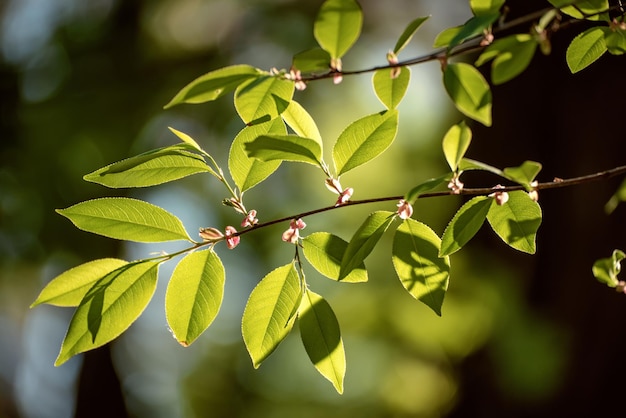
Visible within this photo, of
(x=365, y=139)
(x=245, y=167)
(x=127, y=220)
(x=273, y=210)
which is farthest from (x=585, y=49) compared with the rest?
(x=273, y=210)

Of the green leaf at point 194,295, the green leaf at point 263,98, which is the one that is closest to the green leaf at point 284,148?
the green leaf at point 263,98

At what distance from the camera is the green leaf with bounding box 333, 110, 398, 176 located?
58 centimetres

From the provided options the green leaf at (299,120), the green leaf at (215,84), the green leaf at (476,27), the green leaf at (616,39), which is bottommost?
the green leaf at (299,120)

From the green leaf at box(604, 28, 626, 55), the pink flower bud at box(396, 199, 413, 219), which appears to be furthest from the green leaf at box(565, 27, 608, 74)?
the pink flower bud at box(396, 199, 413, 219)

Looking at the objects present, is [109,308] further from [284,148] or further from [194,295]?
[284,148]

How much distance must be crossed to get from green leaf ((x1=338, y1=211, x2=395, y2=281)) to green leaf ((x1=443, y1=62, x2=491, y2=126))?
0.14m

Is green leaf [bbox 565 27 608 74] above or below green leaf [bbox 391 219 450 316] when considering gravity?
above

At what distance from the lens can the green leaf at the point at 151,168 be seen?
545 mm

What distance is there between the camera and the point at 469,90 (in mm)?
459

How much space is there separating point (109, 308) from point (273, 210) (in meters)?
3.45

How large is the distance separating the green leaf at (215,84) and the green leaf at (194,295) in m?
0.17

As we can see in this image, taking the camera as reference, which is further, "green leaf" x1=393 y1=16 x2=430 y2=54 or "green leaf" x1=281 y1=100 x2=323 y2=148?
"green leaf" x1=281 y1=100 x2=323 y2=148

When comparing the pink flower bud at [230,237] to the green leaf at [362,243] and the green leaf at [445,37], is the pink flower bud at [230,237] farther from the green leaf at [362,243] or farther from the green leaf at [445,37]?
the green leaf at [445,37]

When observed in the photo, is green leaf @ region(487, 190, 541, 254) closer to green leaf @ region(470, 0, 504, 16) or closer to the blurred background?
green leaf @ region(470, 0, 504, 16)
